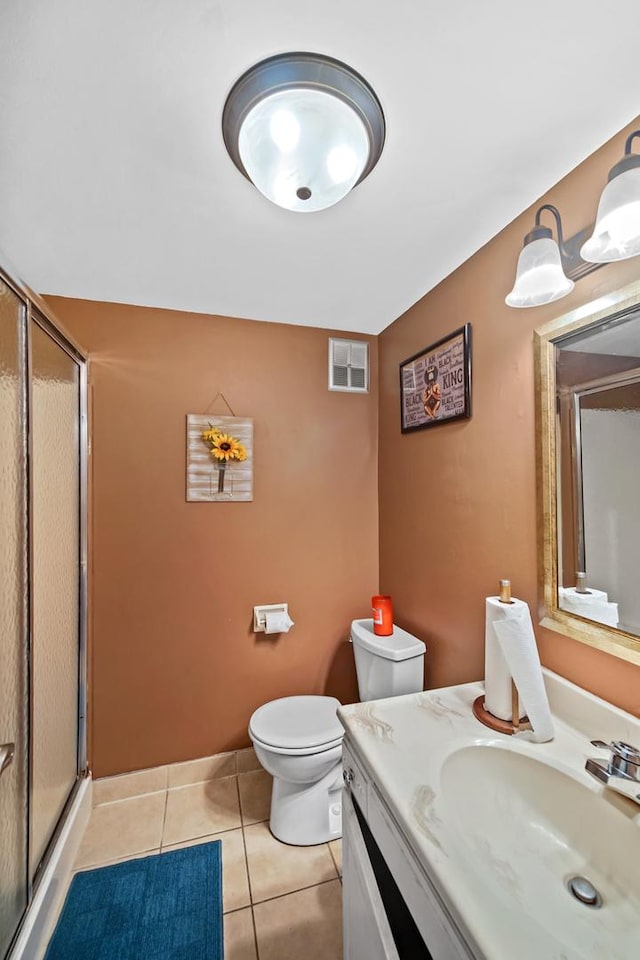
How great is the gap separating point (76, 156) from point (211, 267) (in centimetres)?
58

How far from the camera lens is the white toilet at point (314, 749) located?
60.6 inches

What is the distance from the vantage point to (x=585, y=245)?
919mm

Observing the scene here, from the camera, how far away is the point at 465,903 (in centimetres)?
58

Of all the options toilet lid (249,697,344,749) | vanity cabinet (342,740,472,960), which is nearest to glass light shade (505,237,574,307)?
vanity cabinet (342,740,472,960)

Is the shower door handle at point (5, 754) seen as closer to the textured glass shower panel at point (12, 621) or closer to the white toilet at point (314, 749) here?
the textured glass shower panel at point (12, 621)

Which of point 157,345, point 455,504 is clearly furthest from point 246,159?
point 455,504

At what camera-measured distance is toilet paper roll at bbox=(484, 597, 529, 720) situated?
107 cm

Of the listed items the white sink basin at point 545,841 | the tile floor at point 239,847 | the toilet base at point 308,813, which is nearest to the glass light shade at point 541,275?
the white sink basin at point 545,841

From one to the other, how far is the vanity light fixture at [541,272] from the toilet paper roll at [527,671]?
0.87 metres

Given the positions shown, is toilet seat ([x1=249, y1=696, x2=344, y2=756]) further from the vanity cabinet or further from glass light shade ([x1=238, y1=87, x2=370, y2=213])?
glass light shade ([x1=238, y1=87, x2=370, y2=213])

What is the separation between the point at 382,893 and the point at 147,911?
3.50ft

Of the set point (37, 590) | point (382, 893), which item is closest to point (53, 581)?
point (37, 590)

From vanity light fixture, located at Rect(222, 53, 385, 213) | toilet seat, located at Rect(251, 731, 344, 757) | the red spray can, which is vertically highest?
vanity light fixture, located at Rect(222, 53, 385, 213)

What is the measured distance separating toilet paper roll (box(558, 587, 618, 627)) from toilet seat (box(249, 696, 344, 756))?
3.37 ft
